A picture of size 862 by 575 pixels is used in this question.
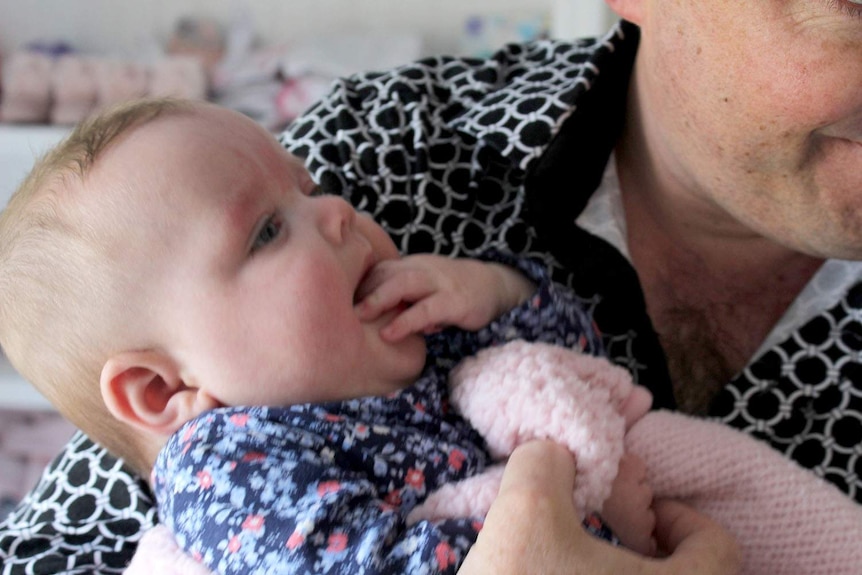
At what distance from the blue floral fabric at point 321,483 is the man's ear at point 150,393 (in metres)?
0.04

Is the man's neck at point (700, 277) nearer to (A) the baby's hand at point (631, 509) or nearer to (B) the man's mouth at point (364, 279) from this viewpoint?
(A) the baby's hand at point (631, 509)

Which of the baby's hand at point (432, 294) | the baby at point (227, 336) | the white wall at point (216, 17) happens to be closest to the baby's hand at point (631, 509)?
the baby at point (227, 336)

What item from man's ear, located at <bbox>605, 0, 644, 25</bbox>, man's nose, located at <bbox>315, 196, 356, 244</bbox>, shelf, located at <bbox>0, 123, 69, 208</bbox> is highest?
man's ear, located at <bbox>605, 0, 644, 25</bbox>

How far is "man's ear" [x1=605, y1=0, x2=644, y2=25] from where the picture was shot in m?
1.33

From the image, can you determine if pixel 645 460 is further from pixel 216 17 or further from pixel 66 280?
pixel 216 17

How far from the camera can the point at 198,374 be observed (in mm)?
993

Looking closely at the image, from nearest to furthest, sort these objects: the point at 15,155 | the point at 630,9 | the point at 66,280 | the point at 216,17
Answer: the point at 66,280 < the point at 630,9 < the point at 15,155 < the point at 216,17

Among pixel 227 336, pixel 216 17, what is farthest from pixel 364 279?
pixel 216 17

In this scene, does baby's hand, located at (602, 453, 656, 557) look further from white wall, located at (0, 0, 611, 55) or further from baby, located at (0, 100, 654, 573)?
white wall, located at (0, 0, 611, 55)

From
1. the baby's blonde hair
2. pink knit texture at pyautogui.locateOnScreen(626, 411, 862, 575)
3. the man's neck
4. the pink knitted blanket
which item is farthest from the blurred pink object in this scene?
pink knit texture at pyautogui.locateOnScreen(626, 411, 862, 575)

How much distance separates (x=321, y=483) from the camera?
883 mm

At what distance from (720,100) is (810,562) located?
1.79 feet

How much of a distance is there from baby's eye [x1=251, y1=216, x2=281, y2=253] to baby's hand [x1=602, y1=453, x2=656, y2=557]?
1.50 ft

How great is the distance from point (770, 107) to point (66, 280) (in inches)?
31.9
